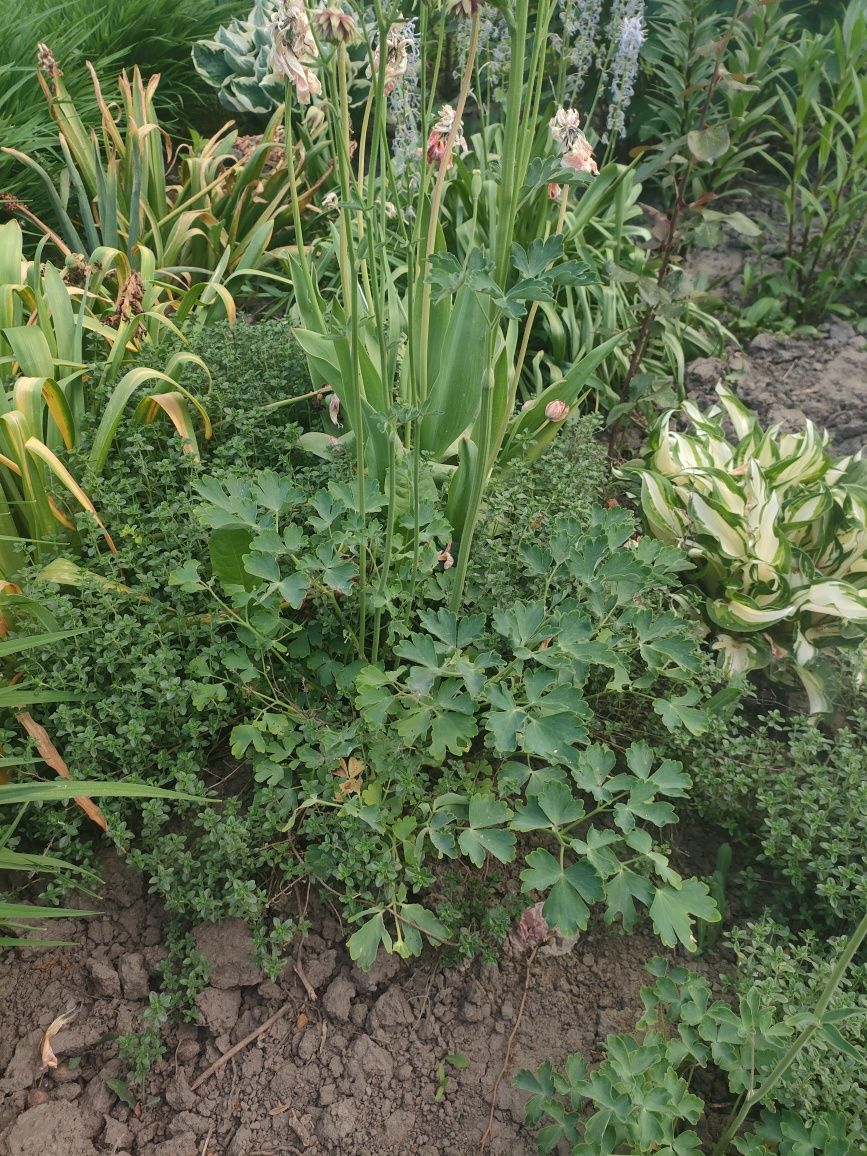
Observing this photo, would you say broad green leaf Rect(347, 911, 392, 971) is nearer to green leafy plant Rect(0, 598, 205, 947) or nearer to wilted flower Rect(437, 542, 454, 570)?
green leafy plant Rect(0, 598, 205, 947)

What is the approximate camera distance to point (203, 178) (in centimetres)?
331

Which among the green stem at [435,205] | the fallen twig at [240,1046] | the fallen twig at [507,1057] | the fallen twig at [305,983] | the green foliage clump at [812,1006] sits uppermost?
the green stem at [435,205]

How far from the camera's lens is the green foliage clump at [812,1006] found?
137 cm

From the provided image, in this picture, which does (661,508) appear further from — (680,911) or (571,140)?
(680,911)

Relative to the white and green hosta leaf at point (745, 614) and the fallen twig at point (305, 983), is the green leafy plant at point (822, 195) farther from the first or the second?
the fallen twig at point (305, 983)

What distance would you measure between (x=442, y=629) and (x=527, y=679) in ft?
0.61

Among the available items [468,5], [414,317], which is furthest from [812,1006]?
→ [468,5]

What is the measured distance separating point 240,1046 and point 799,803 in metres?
1.14

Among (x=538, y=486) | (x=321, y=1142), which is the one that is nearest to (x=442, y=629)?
(x=538, y=486)

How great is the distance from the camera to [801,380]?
3.25 meters

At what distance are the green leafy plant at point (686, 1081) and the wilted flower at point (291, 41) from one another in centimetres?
181

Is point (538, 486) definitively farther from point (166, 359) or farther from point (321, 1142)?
point (321, 1142)

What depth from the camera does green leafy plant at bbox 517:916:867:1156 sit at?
49.8 inches

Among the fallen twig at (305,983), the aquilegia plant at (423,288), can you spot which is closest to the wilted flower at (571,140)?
the aquilegia plant at (423,288)
